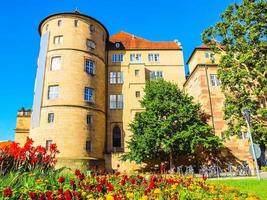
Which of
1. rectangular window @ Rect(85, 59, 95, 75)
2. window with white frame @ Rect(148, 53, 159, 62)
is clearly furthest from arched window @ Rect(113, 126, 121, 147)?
window with white frame @ Rect(148, 53, 159, 62)

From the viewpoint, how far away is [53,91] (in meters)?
32.5

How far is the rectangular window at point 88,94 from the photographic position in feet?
109

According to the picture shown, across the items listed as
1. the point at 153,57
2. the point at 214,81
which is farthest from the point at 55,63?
the point at 214,81

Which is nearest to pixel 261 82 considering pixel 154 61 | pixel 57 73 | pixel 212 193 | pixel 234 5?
pixel 234 5

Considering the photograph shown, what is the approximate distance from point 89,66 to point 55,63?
4635mm

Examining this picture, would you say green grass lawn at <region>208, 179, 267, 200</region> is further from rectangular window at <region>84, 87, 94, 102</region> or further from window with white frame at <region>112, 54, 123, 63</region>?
window with white frame at <region>112, 54, 123, 63</region>

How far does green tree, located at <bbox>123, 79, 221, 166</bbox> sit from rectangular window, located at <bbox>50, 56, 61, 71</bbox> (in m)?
13.1

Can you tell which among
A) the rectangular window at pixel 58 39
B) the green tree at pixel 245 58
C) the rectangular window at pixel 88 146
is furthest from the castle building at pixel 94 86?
the green tree at pixel 245 58

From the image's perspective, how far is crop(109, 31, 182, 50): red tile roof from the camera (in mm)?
42438

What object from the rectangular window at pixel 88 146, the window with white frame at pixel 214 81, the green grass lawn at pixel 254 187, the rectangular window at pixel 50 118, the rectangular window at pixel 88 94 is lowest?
the green grass lawn at pixel 254 187

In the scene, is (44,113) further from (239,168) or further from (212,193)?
(212,193)

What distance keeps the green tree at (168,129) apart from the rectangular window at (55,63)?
43.0ft

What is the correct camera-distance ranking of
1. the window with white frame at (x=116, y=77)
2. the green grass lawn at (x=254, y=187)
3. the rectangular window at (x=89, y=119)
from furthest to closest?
the window with white frame at (x=116, y=77) → the rectangular window at (x=89, y=119) → the green grass lawn at (x=254, y=187)

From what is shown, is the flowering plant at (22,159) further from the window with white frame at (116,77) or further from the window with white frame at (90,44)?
the window with white frame at (116,77)
